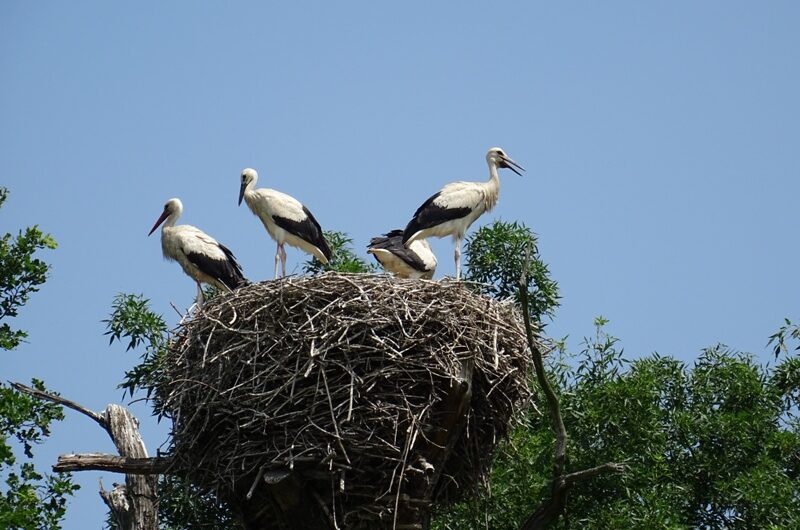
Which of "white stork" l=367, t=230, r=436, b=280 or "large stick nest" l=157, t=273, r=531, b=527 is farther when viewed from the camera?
"white stork" l=367, t=230, r=436, b=280

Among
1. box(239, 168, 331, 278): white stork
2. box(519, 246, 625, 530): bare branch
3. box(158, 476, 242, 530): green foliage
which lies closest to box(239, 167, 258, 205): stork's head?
box(239, 168, 331, 278): white stork

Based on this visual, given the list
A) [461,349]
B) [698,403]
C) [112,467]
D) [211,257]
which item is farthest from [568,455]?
[112,467]

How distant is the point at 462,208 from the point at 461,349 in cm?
489

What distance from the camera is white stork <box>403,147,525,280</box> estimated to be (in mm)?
14305

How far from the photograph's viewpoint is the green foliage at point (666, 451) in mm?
13891

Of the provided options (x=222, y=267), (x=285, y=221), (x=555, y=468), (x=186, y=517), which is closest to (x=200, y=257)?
(x=222, y=267)

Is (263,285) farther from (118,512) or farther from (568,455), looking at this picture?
(568,455)

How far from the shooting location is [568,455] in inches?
579

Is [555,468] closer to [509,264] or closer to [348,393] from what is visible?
[348,393]

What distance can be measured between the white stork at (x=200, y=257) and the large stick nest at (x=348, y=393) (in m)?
4.41

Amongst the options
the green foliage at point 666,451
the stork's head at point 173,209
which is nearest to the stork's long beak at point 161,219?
the stork's head at point 173,209

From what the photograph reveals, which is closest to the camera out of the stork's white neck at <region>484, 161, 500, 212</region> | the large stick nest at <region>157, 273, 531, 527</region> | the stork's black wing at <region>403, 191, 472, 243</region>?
the large stick nest at <region>157, 273, 531, 527</region>

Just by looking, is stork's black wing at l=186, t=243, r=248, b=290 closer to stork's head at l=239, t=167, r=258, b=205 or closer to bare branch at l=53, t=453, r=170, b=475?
stork's head at l=239, t=167, r=258, b=205

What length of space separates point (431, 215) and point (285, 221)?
61.0 inches
